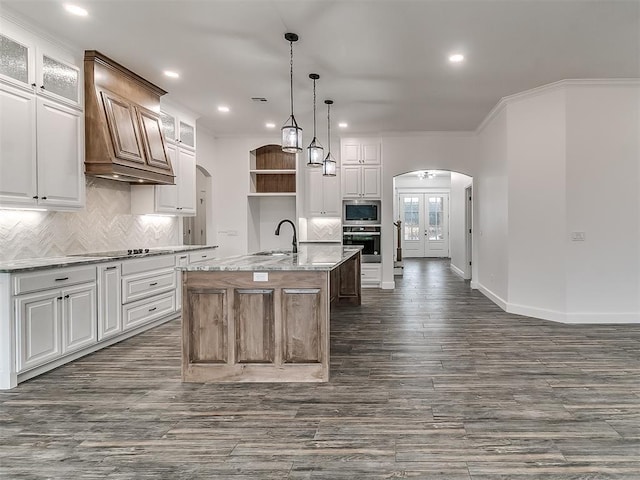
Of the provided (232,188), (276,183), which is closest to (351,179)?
(276,183)

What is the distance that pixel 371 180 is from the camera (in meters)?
7.76

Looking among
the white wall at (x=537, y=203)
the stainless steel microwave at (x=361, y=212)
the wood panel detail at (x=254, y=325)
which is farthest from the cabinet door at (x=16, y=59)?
the white wall at (x=537, y=203)

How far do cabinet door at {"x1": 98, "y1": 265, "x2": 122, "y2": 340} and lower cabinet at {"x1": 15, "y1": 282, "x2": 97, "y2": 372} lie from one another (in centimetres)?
9

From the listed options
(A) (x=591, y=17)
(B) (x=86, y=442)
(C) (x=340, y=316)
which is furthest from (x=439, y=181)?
(B) (x=86, y=442)

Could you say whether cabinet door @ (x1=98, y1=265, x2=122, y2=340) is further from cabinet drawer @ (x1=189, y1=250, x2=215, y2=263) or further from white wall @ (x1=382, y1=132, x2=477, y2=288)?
white wall @ (x1=382, y1=132, x2=477, y2=288)

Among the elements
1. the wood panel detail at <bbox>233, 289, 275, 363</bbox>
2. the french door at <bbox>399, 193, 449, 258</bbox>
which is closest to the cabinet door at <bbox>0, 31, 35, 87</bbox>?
the wood panel detail at <bbox>233, 289, 275, 363</bbox>

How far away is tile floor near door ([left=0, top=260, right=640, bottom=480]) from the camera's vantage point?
2008 mm

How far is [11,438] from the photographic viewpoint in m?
2.29

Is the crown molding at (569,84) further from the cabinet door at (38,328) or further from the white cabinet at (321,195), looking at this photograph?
the cabinet door at (38,328)

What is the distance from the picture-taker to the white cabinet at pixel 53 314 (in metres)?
3.03

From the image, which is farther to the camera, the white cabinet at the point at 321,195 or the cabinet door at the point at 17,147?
the white cabinet at the point at 321,195

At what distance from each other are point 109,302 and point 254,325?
1826 mm

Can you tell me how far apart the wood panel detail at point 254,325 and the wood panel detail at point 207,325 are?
109mm

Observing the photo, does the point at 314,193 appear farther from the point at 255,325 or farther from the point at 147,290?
the point at 255,325
